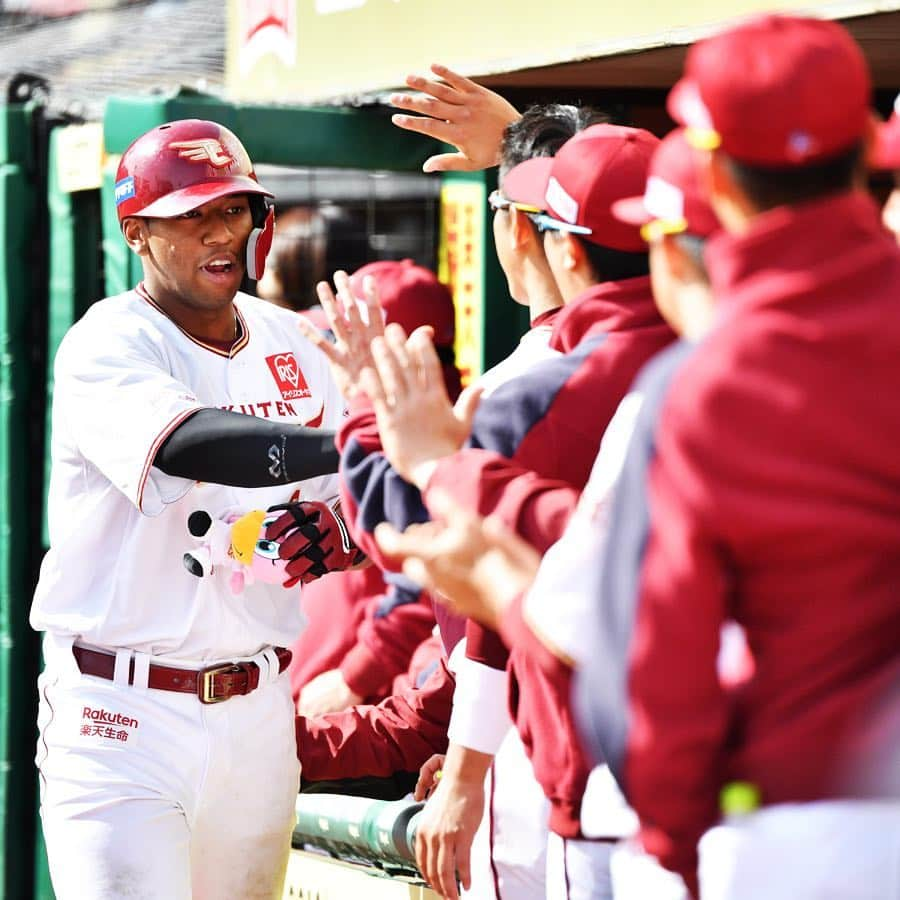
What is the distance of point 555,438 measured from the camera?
2289 millimetres

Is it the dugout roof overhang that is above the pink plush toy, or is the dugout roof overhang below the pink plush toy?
above

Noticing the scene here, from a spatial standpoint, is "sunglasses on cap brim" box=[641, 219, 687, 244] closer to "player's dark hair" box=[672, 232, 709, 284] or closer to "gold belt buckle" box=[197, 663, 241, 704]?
"player's dark hair" box=[672, 232, 709, 284]

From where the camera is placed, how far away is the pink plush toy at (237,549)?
3047mm

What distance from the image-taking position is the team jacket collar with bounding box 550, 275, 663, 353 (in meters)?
2.35

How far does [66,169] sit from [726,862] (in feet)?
12.4

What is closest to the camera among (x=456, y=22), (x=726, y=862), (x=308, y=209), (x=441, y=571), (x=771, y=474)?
(x=771, y=474)

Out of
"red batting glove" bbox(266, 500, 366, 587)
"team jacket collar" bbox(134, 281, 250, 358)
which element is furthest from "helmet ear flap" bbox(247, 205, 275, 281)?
"red batting glove" bbox(266, 500, 366, 587)

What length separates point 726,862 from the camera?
5.22 feet

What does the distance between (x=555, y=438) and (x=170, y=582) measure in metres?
1.11

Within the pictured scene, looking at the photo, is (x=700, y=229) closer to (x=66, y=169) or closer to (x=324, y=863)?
(x=324, y=863)

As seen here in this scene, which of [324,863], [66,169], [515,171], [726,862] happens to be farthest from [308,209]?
[726,862]

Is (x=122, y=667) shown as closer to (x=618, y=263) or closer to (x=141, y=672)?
(x=141, y=672)

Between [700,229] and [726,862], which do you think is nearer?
[726,862]

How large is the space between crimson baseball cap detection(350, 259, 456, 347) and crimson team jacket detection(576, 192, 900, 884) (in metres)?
3.11
